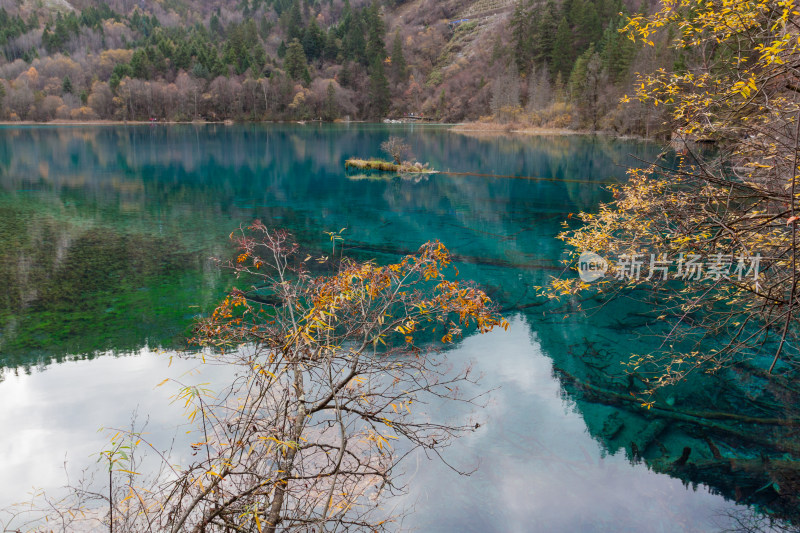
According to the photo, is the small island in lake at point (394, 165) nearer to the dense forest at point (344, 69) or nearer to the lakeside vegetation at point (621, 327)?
the lakeside vegetation at point (621, 327)

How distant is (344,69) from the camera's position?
146 meters

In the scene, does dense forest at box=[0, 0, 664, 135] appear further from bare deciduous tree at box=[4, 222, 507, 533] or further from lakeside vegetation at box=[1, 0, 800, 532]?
bare deciduous tree at box=[4, 222, 507, 533]

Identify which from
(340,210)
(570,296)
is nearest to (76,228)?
(340,210)

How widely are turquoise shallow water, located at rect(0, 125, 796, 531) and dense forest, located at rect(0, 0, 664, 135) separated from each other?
1990 inches

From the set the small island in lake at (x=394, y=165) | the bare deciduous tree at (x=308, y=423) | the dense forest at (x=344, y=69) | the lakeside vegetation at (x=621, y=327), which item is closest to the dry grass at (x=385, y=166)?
the small island in lake at (x=394, y=165)

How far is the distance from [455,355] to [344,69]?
146m

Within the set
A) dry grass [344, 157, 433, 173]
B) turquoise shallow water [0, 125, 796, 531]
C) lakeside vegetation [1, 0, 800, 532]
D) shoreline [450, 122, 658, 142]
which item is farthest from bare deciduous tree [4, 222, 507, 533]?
shoreline [450, 122, 658, 142]

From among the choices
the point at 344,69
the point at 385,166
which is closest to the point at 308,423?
the point at 385,166

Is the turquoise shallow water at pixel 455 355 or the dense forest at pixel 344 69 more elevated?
the dense forest at pixel 344 69

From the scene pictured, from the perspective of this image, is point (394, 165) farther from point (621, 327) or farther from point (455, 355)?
point (455, 355)

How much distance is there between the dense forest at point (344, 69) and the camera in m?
87.1

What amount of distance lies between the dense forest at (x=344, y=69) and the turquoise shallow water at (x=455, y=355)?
50.5 m

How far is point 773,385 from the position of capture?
31.8ft

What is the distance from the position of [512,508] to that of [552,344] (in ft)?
17.4
